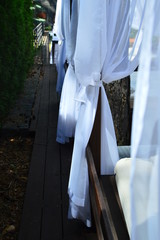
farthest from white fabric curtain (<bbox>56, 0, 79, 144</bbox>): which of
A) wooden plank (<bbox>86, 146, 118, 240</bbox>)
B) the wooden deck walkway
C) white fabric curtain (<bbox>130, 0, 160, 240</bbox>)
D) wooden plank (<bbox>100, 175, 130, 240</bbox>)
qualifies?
white fabric curtain (<bbox>130, 0, 160, 240</bbox>)

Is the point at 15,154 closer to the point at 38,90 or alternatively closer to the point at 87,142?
the point at 87,142

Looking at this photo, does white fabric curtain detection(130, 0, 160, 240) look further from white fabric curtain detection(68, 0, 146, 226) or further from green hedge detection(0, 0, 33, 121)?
green hedge detection(0, 0, 33, 121)

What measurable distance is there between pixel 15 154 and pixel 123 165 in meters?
2.10

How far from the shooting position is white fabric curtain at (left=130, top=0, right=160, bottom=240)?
0.73m

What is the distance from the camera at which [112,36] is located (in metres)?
1.72

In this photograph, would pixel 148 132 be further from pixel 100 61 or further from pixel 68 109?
pixel 68 109

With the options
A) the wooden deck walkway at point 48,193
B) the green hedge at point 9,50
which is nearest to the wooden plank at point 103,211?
the wooden deck walkway at point 48,193

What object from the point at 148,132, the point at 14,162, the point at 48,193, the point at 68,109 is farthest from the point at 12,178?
the point at 148,132

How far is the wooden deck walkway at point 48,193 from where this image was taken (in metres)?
2.25

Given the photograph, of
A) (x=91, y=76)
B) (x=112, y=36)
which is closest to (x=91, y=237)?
(x=91, y=76)

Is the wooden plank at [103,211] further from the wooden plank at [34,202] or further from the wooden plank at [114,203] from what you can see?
the wooden plank at [34,202]

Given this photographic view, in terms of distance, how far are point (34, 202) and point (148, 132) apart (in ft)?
6.82

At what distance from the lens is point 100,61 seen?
1.74 m

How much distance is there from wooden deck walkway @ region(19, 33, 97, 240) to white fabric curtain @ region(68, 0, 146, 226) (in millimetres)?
276
